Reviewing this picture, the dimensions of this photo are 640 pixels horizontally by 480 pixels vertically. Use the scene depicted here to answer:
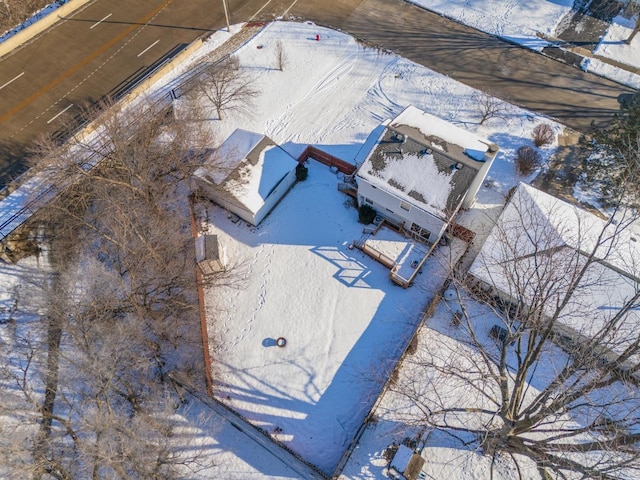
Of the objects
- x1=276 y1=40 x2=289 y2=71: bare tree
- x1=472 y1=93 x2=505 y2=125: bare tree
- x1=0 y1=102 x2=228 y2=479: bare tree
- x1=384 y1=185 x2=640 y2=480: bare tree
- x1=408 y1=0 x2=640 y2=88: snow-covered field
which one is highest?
x1=408 y1=0 x2=640 y2=88: snow-covered field

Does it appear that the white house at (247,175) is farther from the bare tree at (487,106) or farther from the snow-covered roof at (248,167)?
the bare tree at (487,106)

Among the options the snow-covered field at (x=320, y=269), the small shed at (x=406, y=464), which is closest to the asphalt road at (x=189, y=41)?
the snow-covered field at (x=320, y=269)

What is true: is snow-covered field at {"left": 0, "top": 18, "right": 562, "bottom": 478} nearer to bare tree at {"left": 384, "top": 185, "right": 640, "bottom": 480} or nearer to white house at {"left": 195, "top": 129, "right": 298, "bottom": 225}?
white house at {"left": 195, "top": 129, "right": 298, "bottom": 225}

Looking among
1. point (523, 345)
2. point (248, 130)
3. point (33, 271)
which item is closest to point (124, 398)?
point (33, 271)

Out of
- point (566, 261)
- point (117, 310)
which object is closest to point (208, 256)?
point (117, 310)

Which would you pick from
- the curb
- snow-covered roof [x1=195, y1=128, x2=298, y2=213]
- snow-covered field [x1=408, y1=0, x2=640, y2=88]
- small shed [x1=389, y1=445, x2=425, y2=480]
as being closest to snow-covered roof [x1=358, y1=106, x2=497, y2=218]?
snow-covered roof [x1=195, y1=128, x2=298, y2=213]

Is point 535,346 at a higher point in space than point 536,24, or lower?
lower

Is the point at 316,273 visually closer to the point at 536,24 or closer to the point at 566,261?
the point at 566,261
